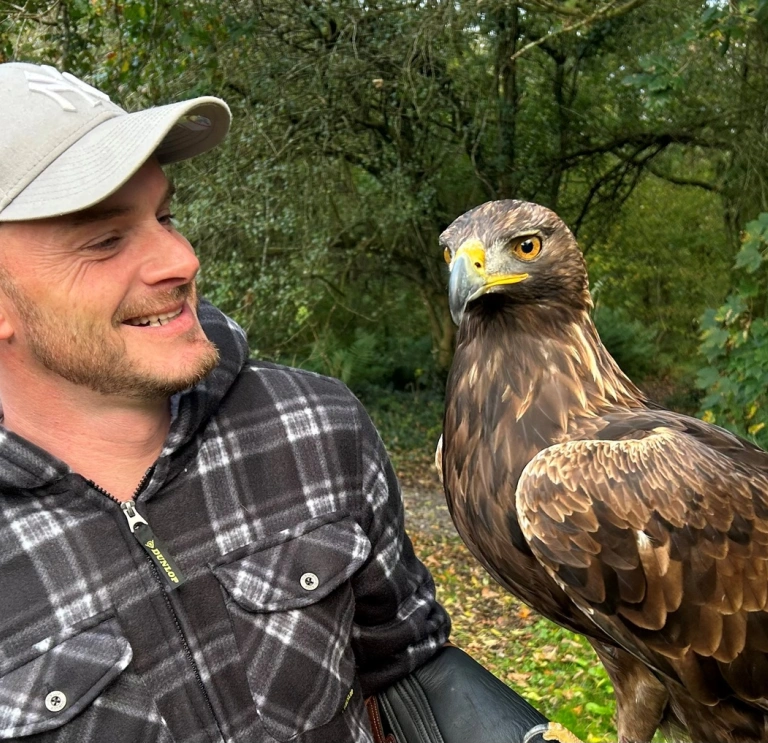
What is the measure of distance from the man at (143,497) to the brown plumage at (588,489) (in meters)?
0.42

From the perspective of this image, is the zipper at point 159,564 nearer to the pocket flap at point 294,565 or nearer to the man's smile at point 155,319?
the pocket flap at point 294,565

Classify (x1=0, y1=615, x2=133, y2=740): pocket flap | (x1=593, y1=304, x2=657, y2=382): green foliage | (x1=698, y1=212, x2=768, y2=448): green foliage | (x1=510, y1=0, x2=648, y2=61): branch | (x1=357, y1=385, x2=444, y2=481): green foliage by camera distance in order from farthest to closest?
(x1=593, y1=304, x2=657, y2=382): green foliage, (x1=357, y1=385, x2=444, y2=481): green foliage, (x1=510, y1=0, x2=648, y2=61): branch, (x1=698, y1=212, x2=768, y2=448): green foliage, (x1=0, y1=615, x2=133, y2=740): pocket flap

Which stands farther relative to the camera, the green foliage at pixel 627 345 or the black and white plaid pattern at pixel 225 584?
the green foliage at pixel 627 345

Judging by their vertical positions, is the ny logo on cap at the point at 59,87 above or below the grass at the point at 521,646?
above

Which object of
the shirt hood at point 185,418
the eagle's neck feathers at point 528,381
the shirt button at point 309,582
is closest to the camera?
the shirt hood at point 185,418

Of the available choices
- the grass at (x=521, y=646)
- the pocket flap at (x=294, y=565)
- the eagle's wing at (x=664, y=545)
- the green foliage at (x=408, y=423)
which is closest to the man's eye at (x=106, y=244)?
the pocket flap at (x=294, y=565)

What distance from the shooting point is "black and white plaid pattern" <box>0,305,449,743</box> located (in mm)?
1795

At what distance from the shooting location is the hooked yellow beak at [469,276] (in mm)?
2143

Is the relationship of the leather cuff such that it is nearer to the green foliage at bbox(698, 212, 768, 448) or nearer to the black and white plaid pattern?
the black and white plaid pattern

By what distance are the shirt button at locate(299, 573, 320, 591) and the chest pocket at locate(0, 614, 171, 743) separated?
0.45 m

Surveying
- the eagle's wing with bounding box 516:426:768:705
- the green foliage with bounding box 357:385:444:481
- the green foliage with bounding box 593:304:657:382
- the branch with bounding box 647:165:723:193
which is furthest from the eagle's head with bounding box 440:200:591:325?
the green foliage with bounding box 593:304:657:382

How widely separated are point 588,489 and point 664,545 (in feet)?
0.89

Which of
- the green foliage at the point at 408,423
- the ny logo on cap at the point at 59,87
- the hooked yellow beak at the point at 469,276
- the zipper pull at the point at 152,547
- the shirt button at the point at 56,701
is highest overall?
the ny logo on cap at the point at 59,87

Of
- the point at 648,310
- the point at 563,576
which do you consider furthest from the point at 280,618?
the point at 648,310
